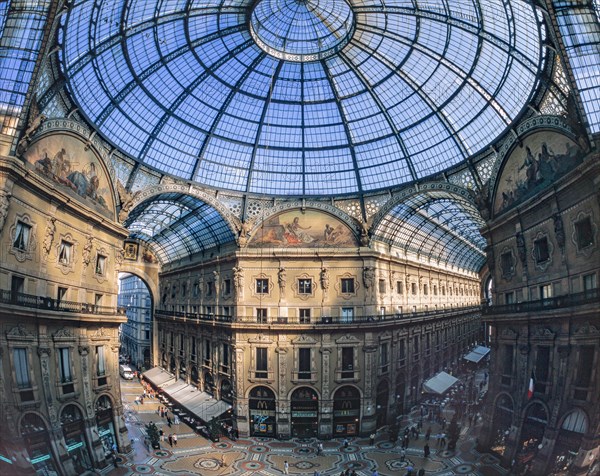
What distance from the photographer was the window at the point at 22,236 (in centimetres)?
2856

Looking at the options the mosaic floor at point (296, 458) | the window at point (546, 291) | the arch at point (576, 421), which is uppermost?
the window at point (546, 291)

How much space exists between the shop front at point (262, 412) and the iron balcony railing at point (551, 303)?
2365cm

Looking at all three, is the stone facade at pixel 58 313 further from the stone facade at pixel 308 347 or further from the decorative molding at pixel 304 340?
the decorative molding at pixel 304 340

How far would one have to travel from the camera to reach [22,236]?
29219 mm

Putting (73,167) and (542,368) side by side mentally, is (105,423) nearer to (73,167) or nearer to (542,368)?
(73,167)

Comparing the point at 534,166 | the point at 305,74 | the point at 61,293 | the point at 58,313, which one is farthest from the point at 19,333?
the point at 534,166

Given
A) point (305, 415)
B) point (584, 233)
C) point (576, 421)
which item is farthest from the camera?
point (305, 415)

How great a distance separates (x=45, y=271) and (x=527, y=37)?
37679mm

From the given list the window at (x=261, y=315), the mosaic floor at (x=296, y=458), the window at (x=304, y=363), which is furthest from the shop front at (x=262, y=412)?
the window at (x=261, y=315)

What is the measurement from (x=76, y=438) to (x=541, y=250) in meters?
37.6

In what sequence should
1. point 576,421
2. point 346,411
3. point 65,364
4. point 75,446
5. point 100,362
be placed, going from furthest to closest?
point 346,411 < point 100,362 < point 65,364 < point 75,446 < point 576,421

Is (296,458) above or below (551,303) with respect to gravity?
below

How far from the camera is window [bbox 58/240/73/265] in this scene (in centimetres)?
3411

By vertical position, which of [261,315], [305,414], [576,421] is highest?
[261,315]
